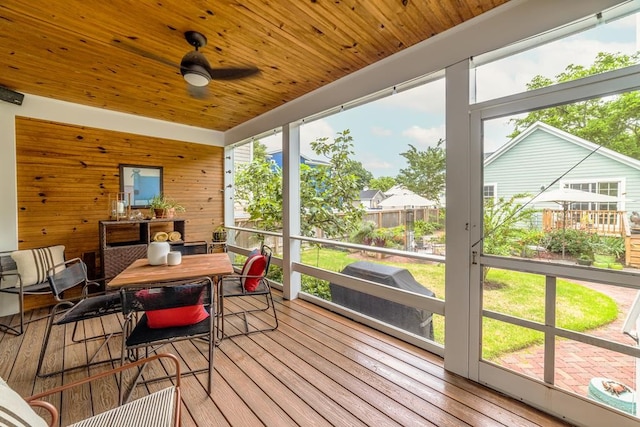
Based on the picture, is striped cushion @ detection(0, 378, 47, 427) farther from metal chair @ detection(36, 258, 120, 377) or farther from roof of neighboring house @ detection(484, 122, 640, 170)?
roof of neighboring house @ detection(484, 122, 640, 170)

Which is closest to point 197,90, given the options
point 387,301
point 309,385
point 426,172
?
A: point 426,172

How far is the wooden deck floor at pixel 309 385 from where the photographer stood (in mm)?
1707

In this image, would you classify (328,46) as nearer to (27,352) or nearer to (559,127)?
(559,127)

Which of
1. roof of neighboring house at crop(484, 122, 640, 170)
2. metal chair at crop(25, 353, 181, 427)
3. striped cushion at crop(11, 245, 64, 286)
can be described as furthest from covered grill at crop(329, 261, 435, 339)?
striped cushion at crop(11, 245, 64, 286)

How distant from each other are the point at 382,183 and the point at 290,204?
4.19 ft

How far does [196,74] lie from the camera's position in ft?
6.65

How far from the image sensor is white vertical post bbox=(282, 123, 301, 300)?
373 cm

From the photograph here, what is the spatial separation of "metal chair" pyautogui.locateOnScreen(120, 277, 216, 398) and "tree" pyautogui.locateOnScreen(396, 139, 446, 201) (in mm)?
2112

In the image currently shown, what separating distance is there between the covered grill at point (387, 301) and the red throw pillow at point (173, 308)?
5.80 ft

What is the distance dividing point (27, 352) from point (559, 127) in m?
4.59

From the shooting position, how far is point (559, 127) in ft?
5.73

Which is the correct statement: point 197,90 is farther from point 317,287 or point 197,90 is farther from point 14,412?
point 317,287

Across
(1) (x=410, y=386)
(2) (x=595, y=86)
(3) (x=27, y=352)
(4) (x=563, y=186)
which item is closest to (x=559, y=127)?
(2) (x=595, y=86)

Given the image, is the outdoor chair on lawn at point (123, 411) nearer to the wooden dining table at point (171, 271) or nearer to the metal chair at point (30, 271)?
the wooden dining table at point (171, 271)
